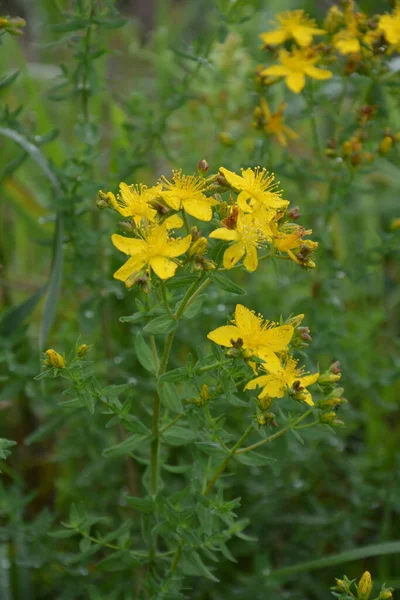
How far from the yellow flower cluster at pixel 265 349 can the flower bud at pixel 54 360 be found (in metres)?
0.31

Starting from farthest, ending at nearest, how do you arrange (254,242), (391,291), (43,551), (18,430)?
(391,291)
(18,430)
(43,551)
(254,242)

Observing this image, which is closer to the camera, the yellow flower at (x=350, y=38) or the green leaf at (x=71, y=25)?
the green leaf at (x=71, y=25)

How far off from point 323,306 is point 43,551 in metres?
1.21

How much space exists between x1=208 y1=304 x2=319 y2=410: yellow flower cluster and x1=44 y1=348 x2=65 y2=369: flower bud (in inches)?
12.0

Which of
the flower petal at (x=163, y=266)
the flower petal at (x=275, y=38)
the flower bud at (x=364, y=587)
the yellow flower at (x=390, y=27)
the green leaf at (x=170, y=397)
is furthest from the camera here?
the flower petal at (x=275, y=38)

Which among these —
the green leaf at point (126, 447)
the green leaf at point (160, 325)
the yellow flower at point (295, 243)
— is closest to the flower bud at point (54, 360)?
the green leaf at point (160, 325)

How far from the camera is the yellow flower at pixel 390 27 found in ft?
6.84

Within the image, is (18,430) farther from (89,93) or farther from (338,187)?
(338,187)

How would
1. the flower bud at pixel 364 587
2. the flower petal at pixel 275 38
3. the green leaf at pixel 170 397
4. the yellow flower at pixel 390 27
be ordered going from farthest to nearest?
the flower petal at pixel 275 38
the yellow flower at pixel 390 27
the green leaf at pixel 170 397
the flower bud at pixel 364 587

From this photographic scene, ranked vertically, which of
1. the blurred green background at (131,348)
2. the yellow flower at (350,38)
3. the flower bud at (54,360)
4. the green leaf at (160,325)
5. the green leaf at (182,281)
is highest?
the yellow flower at (350,38)

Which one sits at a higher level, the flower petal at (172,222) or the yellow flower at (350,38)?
the yellow flower at (350,38)

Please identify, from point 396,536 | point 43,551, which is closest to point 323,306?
point 396,536

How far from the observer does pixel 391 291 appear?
3.64 m

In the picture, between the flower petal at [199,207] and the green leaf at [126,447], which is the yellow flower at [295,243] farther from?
the green leaf at [126,447]
